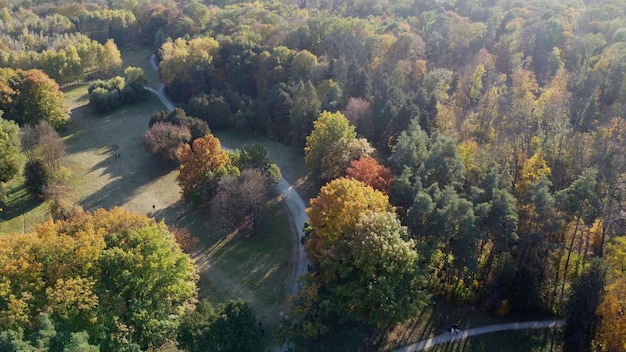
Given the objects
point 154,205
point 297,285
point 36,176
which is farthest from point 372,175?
point 36,176

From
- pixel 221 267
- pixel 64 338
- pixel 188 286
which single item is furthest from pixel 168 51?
pixel 64 338

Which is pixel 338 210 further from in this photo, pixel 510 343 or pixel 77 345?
pixel 77 345

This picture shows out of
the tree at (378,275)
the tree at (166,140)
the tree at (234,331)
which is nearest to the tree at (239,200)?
the tree at (166,140)

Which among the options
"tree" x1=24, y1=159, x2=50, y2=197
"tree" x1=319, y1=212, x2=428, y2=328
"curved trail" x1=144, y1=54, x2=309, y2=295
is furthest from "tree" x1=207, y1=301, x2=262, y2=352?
"tree" x1=24, y1=159, x2=50, y2=197

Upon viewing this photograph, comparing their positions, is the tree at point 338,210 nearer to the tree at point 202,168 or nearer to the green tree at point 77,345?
the green tree at point 77,345

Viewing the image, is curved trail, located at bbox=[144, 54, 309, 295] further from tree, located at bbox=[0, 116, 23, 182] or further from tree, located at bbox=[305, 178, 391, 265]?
tree, located at bbox=[0, 116, 23, 182]
